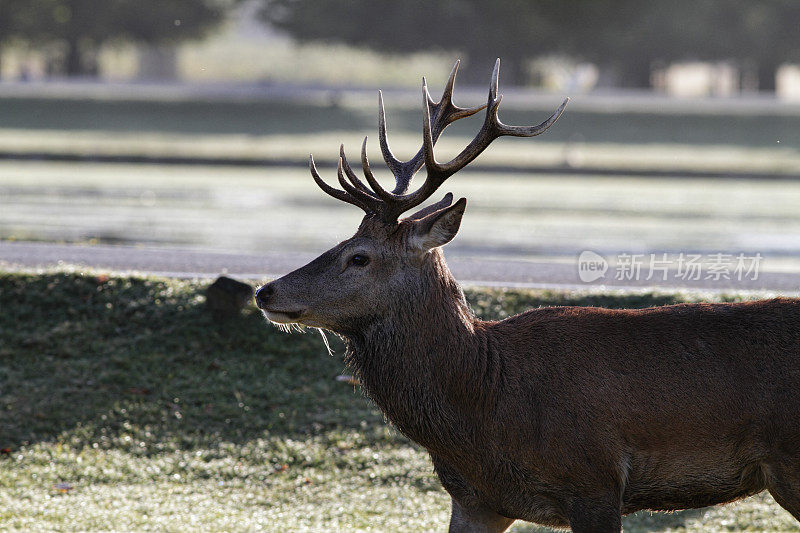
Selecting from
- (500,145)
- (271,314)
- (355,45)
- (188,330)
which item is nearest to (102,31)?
(355,45)

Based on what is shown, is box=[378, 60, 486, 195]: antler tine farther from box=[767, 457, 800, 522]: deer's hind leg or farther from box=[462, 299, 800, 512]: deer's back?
box=[767, 457, 800, 522]: deer's hind leg

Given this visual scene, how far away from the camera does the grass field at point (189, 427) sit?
22.9 feet

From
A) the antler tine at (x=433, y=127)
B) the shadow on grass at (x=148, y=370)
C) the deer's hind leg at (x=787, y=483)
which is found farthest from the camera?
the shadow on grass at (x=148, y=370)

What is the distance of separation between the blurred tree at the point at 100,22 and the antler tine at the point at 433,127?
3915 centimetres

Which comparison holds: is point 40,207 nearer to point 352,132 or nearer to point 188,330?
point 188,330

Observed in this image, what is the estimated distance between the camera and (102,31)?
43.4 metres

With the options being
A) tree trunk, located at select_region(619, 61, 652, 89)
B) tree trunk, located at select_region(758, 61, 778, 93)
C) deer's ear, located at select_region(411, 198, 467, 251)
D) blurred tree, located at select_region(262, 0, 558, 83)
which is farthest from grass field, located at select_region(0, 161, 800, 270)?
tree trunk, located at select_region(619, 61, 652, 89)

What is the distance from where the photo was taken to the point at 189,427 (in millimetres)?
8211

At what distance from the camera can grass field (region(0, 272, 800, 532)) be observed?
22.9ft

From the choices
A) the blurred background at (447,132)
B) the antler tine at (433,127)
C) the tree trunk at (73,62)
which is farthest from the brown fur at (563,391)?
the tree trunk at (73,62)

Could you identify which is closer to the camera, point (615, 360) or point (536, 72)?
point (615, 360)

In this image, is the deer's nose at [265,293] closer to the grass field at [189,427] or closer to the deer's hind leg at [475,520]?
the deer's hind leg at [475,520]

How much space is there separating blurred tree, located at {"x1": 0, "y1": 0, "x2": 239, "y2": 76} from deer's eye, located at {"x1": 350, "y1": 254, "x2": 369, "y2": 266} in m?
39.9

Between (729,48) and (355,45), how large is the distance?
14.6 m
